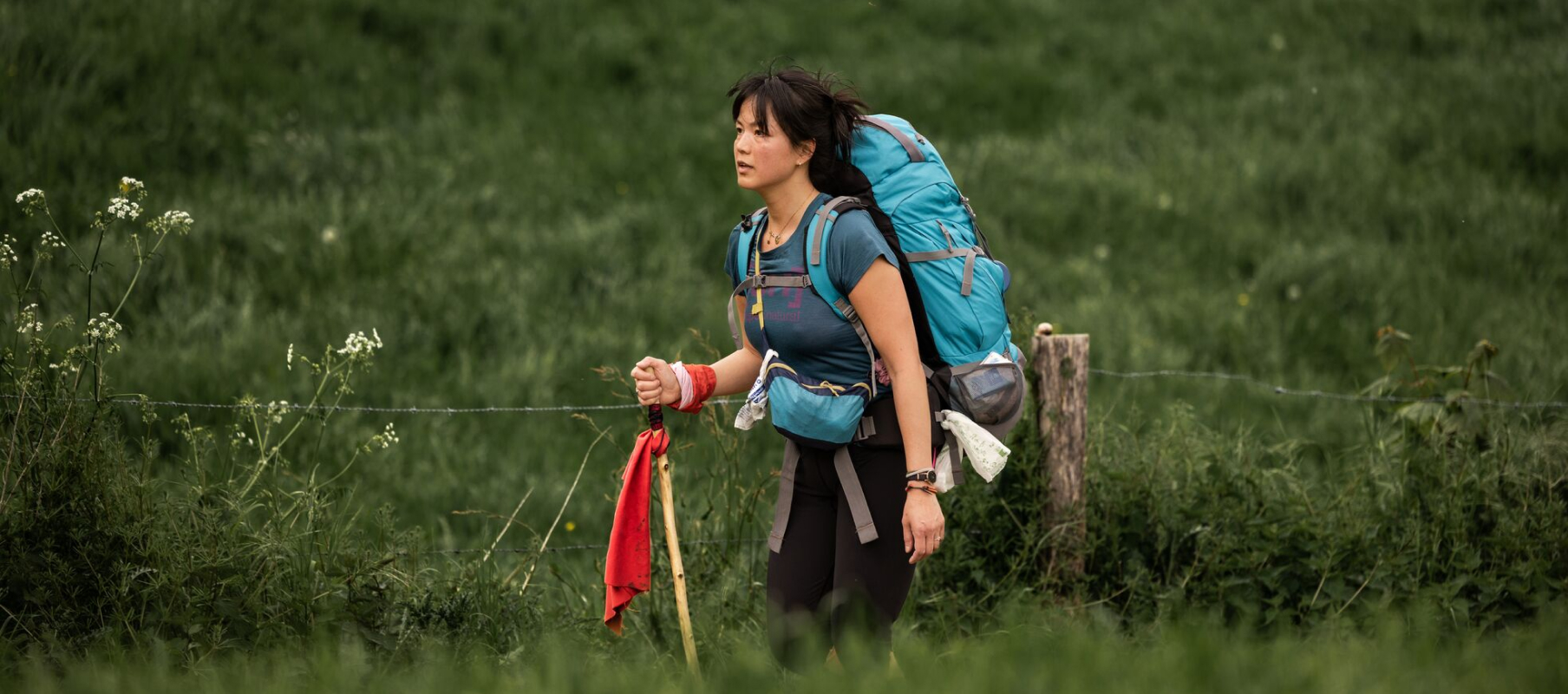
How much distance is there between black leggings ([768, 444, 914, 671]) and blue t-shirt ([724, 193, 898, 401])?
235mm

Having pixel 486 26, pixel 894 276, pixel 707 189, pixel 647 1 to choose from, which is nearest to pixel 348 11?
pixel 486 26

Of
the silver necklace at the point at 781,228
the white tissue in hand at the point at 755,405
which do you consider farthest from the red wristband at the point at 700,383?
the silver necklace at the point at 781,228

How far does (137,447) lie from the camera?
6.26 meters

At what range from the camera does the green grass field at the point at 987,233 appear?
4.64 meters

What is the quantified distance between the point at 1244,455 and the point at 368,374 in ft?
14.9

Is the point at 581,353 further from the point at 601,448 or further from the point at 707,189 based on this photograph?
the point at 707,189

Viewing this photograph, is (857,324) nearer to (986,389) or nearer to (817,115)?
(986,389)

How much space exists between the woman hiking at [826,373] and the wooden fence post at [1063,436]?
1516mm

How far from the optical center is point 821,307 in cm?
318

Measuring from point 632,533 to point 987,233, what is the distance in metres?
6.43

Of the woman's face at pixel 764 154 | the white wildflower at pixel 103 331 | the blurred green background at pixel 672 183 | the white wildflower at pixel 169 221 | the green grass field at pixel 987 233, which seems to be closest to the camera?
the woman's face at pixel 764 154

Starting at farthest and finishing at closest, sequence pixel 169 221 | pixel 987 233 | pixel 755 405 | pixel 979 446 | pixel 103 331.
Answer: pixel 987 233, pixel 169 221, pixel 103 331, pixel 755 405, pixel 979 446

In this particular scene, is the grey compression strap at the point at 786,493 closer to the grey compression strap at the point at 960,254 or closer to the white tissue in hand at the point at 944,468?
the white tissue in hand at the point at 944,468

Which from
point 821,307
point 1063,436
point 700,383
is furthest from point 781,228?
point 1063,436
